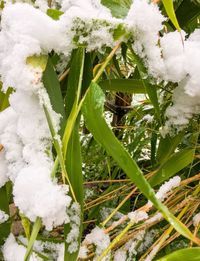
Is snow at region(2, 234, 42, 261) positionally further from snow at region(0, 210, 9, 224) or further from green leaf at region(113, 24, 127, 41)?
green leaf at region(113, 24, 127, 41)

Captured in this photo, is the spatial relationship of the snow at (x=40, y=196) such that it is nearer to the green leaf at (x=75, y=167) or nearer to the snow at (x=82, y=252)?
the green leaf at (x=75, y=167)

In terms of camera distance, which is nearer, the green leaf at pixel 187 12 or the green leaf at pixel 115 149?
the green leaf at pixel 115 149

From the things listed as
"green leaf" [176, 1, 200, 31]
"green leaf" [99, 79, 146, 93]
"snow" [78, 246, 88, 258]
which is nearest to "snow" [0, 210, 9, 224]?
"snow" [78, 246, 88, 258]

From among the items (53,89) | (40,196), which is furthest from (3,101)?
(40,196)

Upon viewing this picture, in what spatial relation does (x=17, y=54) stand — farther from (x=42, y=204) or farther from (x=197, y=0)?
(x=197, y=0)

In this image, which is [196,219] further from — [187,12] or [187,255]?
[187,12]

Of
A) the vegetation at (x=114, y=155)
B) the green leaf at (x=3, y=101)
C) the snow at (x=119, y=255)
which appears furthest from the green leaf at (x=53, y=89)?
the snow at (x=119, y=255)
